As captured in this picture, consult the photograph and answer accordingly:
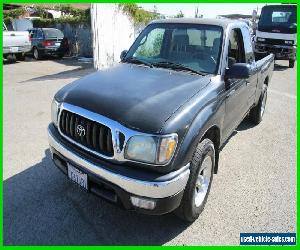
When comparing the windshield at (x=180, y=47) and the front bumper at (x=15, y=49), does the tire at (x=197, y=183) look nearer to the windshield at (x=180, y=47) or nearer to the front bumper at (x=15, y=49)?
the windshield at (x=180, y=47)

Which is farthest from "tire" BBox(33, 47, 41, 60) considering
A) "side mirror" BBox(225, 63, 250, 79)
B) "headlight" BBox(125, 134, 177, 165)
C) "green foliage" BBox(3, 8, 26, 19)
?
"headlight" BBox(125, 134, 177, 165)

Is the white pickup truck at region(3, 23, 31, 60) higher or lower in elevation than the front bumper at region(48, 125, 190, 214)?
higher

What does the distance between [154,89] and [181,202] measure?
45.1 inches

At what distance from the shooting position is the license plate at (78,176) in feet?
10.1

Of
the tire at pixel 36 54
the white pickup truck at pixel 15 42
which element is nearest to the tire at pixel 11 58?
the white pickup truck at pixel 15 42

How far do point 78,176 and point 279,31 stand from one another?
43.3 ft

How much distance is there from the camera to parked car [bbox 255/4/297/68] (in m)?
13.6

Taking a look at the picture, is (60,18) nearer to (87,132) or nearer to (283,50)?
(283,50)

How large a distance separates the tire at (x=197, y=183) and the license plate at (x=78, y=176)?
927mm

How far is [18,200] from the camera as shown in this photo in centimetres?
373

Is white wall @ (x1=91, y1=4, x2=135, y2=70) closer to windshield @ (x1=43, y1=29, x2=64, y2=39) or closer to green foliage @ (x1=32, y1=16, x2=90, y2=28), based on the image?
green foliage @ (x1=32, y1=16, x2=90, y2=28)

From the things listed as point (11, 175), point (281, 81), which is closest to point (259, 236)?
point (11, 175)

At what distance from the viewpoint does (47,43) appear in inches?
672

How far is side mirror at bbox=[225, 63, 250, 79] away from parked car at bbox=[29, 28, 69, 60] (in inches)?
591
